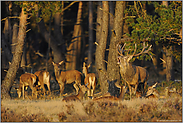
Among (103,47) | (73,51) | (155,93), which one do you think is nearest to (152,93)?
(155,93)

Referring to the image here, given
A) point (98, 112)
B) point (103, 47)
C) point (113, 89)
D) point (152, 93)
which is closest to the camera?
A: point (98, 112)

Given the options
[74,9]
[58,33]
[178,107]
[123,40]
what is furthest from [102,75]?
[74,9]

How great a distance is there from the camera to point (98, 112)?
10312 millimetres

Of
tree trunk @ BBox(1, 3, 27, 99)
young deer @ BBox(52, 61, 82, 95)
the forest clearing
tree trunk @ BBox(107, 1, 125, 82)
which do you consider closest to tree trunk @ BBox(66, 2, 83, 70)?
the forest clearing

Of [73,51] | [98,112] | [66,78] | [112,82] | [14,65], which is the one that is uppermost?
[73,51]

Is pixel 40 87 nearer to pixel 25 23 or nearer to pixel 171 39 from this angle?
pixel 25 23

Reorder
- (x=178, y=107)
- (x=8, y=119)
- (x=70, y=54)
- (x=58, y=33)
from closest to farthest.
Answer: (x=8, y=119)
(x=178, y=107)
(x=58, y=33)
(x=70, y=54)

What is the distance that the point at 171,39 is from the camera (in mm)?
15820

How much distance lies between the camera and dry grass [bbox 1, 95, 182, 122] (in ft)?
32.6

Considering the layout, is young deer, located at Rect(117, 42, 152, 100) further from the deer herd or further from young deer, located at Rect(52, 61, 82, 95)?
young deer, located at Rect(52, 61, 82, 95)

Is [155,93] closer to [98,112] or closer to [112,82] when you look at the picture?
[112,82]

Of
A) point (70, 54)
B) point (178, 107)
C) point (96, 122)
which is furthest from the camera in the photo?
point (70, 54)

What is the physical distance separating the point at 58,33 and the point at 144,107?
17.1 metres

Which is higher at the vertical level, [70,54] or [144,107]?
[70,54]
